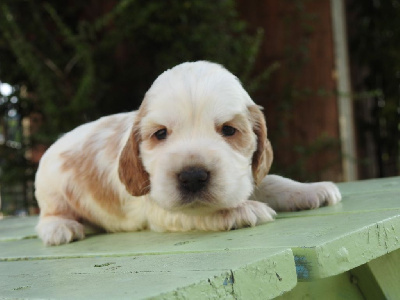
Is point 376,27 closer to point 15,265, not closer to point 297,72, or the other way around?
point 297,72

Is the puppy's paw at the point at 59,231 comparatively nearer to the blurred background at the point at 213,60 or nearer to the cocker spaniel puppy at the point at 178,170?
the cocker spaniel puppy at the point at 178,170

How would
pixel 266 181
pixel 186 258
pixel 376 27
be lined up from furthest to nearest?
pixel 376 27, pixel 266 181, pixel 186 258

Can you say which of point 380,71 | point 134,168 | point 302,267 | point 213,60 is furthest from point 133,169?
point 380,71

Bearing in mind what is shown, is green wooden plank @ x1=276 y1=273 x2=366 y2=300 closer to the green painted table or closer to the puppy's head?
the green painted table

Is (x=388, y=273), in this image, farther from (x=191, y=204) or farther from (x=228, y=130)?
(x=228, y=130)

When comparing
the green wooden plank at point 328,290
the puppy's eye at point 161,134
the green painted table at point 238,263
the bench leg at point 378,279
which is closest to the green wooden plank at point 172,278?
the green painted table at point 238,263

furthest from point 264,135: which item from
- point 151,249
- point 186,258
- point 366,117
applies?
point 366,117

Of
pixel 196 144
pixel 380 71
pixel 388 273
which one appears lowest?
pixel 388 273

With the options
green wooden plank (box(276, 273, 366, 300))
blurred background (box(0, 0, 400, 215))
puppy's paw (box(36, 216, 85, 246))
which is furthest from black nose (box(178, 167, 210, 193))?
blurred background (box(0, 0, 400, 215))
